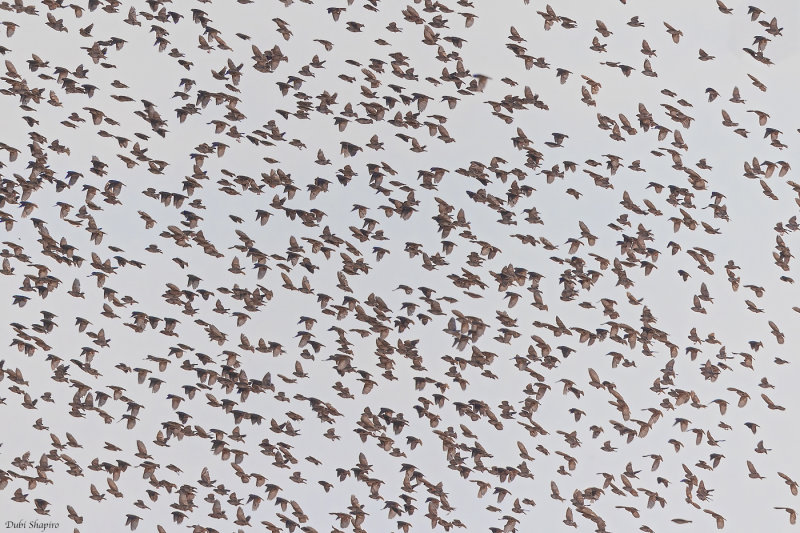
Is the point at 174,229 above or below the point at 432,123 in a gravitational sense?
below

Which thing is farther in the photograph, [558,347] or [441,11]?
[558,347]

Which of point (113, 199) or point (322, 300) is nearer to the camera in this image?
point (113, 199)

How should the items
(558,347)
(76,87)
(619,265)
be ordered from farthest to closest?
(558,347), (619,265), (76,87)

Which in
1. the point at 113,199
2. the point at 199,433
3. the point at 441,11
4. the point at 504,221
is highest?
the point at 441,11

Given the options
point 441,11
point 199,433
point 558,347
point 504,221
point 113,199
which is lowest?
point 199,433

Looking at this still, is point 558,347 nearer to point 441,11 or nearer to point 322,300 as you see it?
point 322,300

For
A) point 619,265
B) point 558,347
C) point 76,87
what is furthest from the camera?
point 558,347

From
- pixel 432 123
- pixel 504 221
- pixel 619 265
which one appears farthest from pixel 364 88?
pixel 619 265

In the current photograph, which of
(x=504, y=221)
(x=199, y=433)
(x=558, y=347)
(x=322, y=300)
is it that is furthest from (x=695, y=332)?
(x=199, y=433)

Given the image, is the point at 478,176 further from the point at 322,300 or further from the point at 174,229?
the point at 174,229
